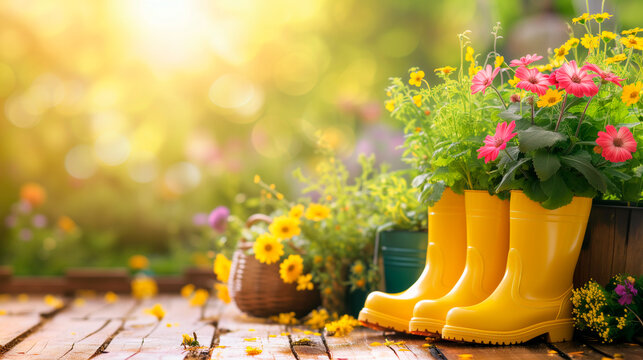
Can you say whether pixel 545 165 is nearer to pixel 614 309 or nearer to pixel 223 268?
pixel 614 309

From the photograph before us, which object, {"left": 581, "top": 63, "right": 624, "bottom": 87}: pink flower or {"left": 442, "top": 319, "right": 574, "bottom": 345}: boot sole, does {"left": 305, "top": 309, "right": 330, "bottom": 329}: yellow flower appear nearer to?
{"left": 442, "top": 319, "right": 574, "bottom": 345}: boot sole

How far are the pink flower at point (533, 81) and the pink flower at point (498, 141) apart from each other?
0.33ft

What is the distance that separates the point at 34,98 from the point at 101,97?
1.87ft

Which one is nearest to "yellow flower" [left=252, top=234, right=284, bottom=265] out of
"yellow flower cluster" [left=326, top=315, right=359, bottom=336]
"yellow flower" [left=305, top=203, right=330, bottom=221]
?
"yellow flower" [left=305, top=203, right=330, bottom=221]

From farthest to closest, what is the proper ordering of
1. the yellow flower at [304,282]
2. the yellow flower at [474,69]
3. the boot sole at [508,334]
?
the yellow flower at [304,282]
the yellow flower at [474,69]
the boot sole at [508,334]

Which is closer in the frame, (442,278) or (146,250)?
(442,278)

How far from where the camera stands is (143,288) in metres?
3.58

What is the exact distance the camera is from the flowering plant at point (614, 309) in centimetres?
166

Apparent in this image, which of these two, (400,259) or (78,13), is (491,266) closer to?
(400,259)

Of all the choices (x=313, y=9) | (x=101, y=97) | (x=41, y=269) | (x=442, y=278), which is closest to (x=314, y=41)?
(x=313, y=9)

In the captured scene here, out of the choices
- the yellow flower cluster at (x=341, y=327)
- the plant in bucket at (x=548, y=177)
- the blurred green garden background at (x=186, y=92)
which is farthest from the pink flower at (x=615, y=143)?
the blurred green garden background at (x=186, y=92)

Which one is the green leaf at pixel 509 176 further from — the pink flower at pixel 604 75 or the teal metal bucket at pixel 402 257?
the teal metal bucket at pixel 402 257

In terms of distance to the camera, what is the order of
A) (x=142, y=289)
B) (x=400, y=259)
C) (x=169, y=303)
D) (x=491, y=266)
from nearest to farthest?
(x=491, y=266) < (x=400, y=259) < (x=169, y=303) < (x=142, y=289)

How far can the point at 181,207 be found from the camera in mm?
5059
